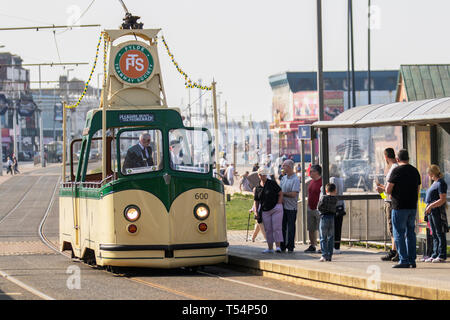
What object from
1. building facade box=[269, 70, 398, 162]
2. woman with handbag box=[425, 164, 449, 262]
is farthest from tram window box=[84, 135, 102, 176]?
building facade box=[269, 70, 398, 162]

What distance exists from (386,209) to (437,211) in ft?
4.71

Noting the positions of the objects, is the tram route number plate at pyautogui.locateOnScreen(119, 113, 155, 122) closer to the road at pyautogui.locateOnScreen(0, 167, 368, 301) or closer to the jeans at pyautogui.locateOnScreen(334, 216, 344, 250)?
the road at pyautogui.locateOnScreen(0, 167, 368, 301)

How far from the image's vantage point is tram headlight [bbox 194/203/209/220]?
52.5 ft

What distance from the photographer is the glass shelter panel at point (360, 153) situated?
18.8 metres

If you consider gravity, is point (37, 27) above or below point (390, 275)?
above

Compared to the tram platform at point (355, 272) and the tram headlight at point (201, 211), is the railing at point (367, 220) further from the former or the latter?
the tram headlight at point (201, 211)

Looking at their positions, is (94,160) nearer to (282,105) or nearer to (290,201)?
(290,201)

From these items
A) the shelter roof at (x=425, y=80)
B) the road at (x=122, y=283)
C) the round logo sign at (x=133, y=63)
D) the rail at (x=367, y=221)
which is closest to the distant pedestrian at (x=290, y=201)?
the rail at (x=367, y=221)

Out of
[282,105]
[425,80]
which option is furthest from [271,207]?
[282,105]
